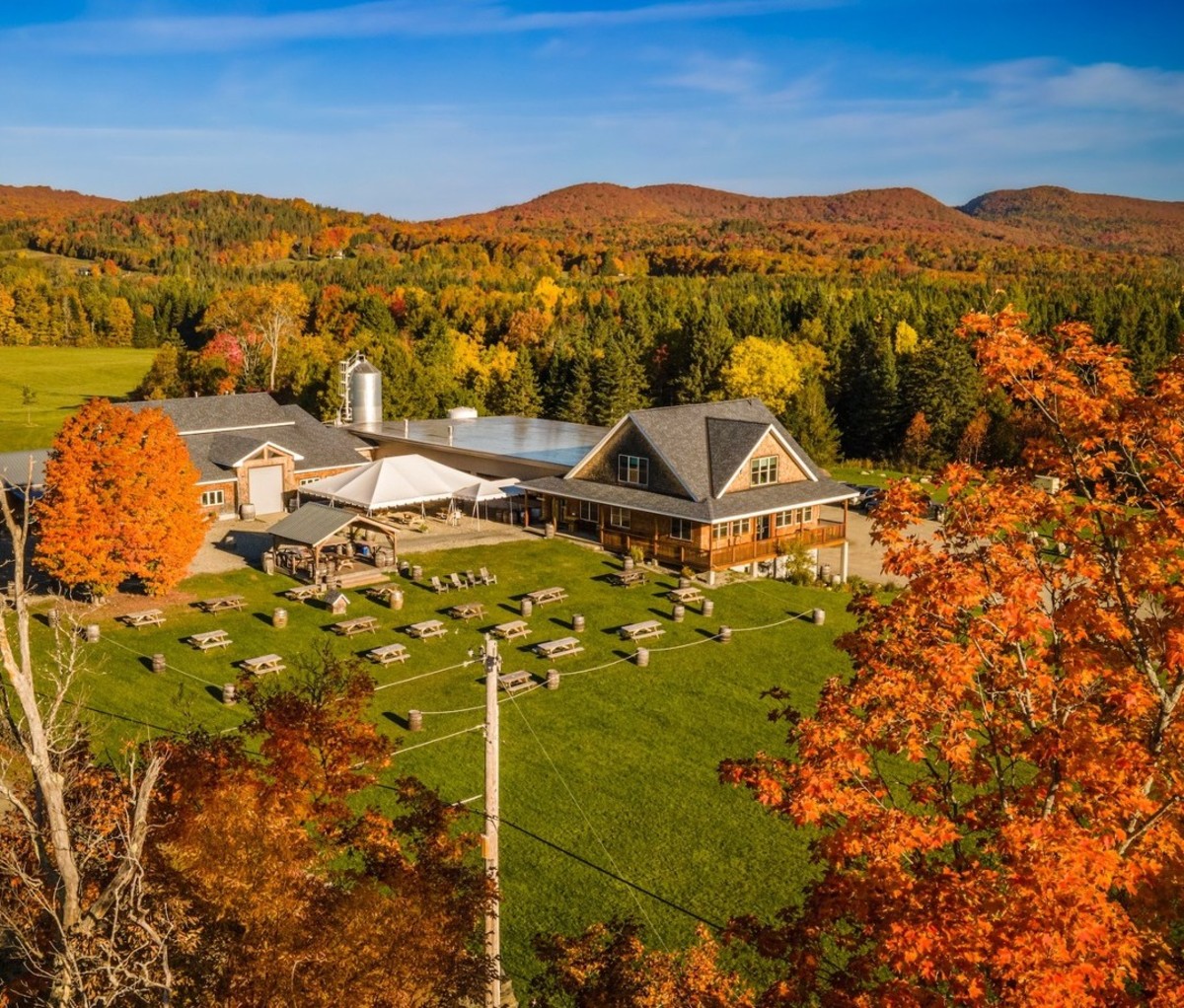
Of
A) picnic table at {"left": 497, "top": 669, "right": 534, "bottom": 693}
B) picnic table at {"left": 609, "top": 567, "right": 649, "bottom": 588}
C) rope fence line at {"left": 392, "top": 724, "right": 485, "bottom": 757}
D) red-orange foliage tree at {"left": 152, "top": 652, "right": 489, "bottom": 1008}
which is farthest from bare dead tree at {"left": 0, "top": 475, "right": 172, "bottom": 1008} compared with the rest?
picnic table at {"left": 609, "top": 567, "right": 649, "bottom": 588}

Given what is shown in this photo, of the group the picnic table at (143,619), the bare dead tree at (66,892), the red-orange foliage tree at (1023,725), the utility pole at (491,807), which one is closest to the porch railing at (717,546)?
the picnic table at (143,619)

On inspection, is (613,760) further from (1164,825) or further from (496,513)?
(496,513)

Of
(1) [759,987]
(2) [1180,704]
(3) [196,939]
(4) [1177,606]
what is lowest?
(1) [759,987]

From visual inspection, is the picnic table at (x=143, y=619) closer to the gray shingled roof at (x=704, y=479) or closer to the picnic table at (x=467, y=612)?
the picnic table at (x=467, y=612)

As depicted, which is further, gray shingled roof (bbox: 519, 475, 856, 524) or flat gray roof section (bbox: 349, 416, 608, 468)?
flat gray roof section (bbox: 349, 416, 608, 468)

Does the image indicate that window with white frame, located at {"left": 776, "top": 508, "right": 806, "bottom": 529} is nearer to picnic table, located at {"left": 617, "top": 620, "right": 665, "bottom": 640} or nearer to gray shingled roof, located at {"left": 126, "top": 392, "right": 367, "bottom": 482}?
picnic table, located at {"left": 617, "top": 620, "right": 665, "bottom": 640}

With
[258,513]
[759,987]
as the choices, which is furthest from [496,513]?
[759,987]

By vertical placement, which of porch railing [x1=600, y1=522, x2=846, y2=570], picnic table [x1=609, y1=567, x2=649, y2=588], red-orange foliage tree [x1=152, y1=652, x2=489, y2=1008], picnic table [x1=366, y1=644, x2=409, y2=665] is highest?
red-orange foliage tree [x1=152, y1=652, x2=489, y2=1008]
